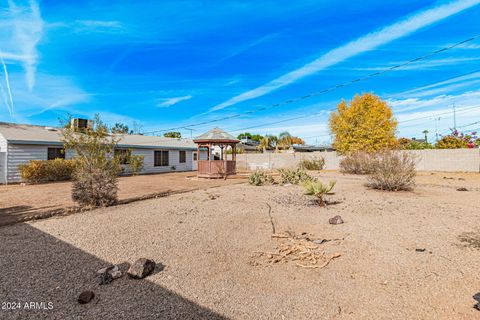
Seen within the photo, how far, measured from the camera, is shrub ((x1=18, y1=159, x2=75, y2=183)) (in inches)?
511

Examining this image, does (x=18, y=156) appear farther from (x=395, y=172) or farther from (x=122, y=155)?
(x=395, y=172)

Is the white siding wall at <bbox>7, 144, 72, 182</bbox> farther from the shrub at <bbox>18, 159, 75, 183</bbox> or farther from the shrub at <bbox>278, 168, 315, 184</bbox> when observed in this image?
the shrub at <bbox>278, 168, 315, 184</bbox>

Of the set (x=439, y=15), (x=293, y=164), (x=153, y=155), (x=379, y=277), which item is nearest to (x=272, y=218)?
(x=379, y=277)

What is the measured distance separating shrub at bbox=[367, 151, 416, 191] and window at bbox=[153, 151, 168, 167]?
691 inches

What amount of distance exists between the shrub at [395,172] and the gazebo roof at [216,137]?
9267 millimetres

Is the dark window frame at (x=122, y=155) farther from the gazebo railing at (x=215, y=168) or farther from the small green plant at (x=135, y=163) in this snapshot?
the gazebo railing at (x=215, y=168)

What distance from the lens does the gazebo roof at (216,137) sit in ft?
53.8

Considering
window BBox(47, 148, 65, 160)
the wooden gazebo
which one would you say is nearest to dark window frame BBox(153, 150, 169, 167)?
the wooden gazebo

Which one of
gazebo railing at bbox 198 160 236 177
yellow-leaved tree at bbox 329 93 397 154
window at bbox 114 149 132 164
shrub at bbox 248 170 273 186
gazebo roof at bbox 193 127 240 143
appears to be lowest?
shrub at bbox 248 170 273 186

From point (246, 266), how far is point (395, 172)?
361 inches

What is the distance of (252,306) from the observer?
8.55 ft

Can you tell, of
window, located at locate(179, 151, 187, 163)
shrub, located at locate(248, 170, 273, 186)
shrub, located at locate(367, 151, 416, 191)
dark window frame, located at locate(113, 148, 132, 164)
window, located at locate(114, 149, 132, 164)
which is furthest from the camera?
window, located at locate(179, 151, 187, 163)

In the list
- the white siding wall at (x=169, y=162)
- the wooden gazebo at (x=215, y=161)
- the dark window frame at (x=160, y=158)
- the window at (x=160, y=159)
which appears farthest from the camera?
the window at (x=160, y=159)

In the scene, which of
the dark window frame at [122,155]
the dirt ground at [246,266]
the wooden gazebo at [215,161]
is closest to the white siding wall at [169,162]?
the dark window frame at [122,155]
